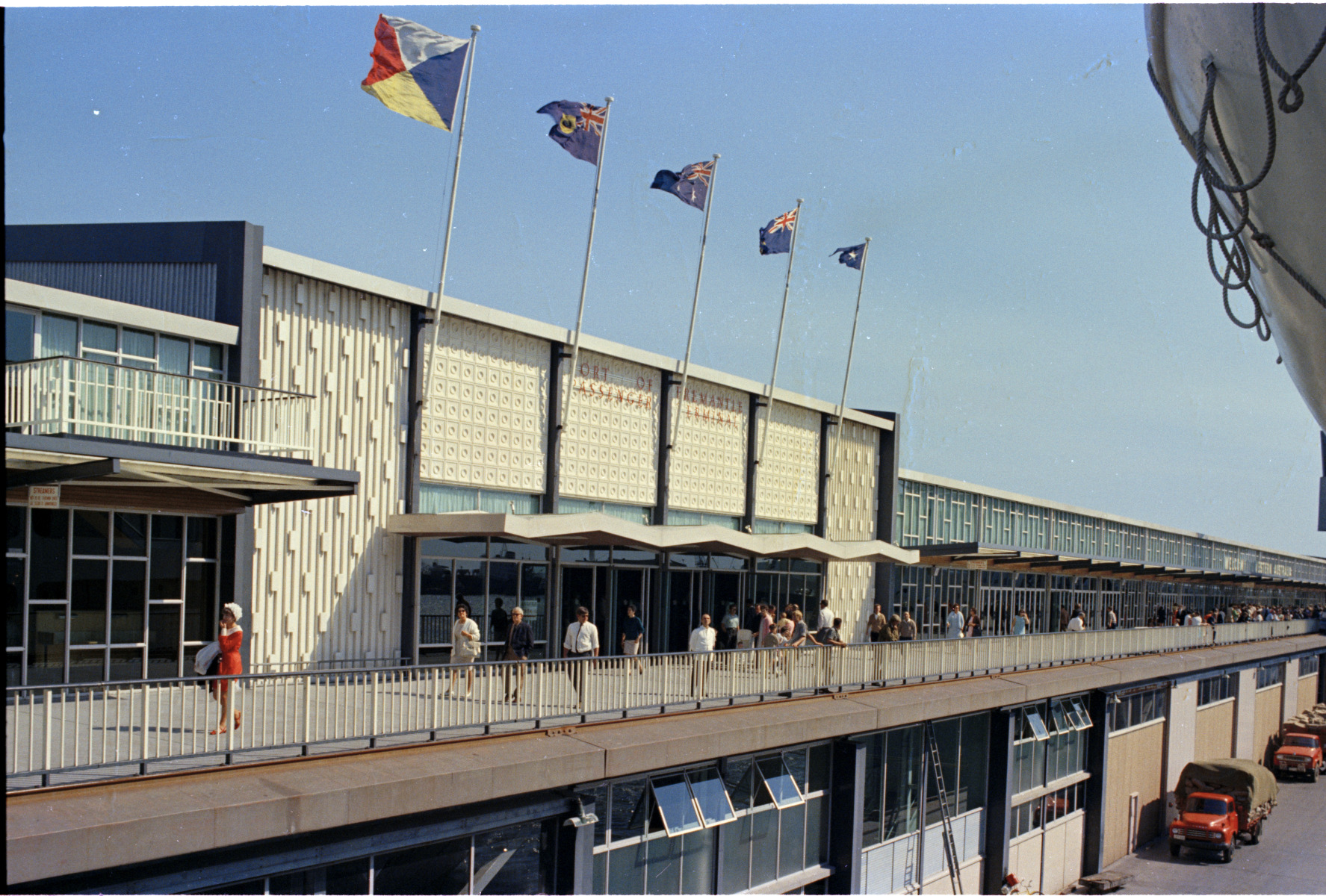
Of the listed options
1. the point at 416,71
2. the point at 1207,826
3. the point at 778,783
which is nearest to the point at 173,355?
the point at 416,71

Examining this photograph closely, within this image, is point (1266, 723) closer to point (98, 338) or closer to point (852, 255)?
point (852, 255)

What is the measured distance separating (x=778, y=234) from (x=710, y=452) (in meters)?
6.13

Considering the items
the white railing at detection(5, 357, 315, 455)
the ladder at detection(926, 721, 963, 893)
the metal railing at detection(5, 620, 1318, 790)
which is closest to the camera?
the metal railing at detection(5, 620, 1318, 790)

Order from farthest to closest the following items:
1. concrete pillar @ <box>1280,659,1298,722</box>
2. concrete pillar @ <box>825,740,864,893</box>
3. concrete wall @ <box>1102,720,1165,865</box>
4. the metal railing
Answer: concrete pillar @ <box>1280,659,1298,722</box>
concrete wall @ <box>1102,720,1165,865</box>
concrete pillar @ <box>825,740,864,893</box>
the metal railing

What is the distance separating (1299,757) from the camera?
171 ft

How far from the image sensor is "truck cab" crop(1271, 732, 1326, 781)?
52219 millimetres

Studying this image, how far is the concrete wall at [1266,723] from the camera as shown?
53344mm

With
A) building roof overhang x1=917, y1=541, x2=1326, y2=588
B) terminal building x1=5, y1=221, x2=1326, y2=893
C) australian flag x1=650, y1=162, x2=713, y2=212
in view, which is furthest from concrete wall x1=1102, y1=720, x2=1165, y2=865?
australian flag x1=650, y1=162, x2=713, y2=212

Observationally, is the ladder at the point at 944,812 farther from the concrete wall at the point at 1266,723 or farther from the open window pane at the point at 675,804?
the concrete wall at the point at 1266,723

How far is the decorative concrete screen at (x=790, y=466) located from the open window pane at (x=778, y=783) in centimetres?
1134

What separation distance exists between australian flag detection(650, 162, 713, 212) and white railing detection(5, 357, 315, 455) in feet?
36.3

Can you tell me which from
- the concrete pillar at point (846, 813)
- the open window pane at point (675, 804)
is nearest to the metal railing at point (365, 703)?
the open window pane at point (675, 804)

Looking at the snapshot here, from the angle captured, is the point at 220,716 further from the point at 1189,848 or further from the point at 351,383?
the point at 1189,848

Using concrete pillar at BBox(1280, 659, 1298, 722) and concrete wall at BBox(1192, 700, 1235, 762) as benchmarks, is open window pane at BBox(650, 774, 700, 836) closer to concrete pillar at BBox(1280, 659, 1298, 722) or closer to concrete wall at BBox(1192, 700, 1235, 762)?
concrete wall at BBox(1192, 700, 1235, 762)
